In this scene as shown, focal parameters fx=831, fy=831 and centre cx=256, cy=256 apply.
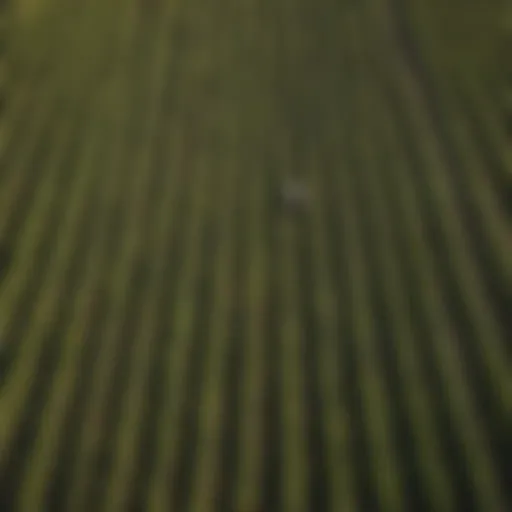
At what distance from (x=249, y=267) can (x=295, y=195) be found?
45 mm

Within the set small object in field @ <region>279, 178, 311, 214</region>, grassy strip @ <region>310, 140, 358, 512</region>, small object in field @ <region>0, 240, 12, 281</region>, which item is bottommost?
grassy strip @ <region>310, 140, 358, 512</region>

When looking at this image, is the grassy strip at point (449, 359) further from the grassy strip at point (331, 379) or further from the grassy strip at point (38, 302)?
the grassy strip at point (38, 302)

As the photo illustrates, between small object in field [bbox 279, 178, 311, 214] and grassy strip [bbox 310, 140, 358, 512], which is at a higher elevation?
small object in field [bbox 279, 178, 311, 214]

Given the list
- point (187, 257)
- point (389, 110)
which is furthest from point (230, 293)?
point (389, 110)

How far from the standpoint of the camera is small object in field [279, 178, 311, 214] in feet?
1.15

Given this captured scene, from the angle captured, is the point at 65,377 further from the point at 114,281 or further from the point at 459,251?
the point at 459,251

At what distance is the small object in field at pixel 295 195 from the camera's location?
0.35 metres

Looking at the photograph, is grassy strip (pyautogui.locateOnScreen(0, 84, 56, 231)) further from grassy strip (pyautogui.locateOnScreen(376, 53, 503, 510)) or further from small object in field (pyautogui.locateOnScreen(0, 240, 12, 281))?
grassy strip (pyautogui.locateOnScreen(376, 53, 503, 510))

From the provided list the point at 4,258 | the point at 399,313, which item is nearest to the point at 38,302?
the point at 4,258

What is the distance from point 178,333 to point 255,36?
0.19 meters

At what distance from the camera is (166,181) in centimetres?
36

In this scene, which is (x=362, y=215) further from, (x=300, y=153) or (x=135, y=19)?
(x=135, y=19)

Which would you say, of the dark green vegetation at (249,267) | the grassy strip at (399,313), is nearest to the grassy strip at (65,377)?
the dark green vegetation at (249,267)

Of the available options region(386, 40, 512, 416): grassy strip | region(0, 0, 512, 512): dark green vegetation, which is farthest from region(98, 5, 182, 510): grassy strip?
region(386, 40, 512, 416): grassy strip
